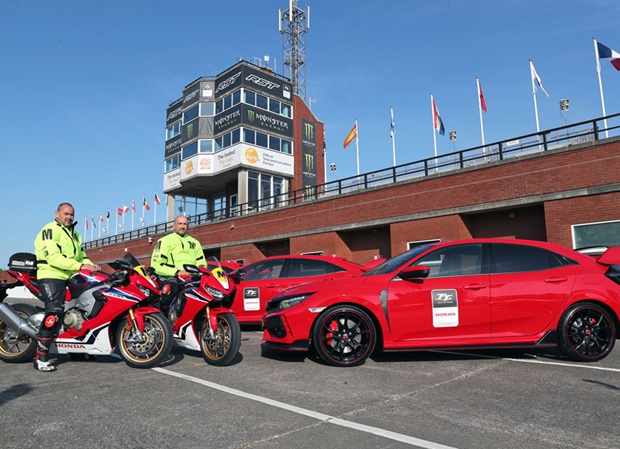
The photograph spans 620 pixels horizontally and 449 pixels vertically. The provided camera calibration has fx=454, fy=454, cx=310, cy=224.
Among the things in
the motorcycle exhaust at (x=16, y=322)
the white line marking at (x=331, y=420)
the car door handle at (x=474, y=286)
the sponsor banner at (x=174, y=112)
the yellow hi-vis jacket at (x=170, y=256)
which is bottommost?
the white line marking at (x=331, y=420)

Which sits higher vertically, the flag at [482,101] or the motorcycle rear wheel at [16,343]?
the flag at [482,101]

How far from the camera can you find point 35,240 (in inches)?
218

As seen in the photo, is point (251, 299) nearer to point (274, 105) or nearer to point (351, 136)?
point (351, 136)

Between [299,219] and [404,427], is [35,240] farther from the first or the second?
[299,219]

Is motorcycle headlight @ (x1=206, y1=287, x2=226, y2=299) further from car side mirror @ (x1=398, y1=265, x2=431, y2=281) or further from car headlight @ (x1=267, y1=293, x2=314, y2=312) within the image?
car side mirror @ (x1=398, y1=265, x2=431, y2=281)

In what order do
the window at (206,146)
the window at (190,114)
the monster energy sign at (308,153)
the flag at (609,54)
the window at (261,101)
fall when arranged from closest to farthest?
1. the flag at (609,54)
2. the window at (261,101)
3. the window at (206,146)
4. the window at (190,114)
5. the monster energy sign at (308,153)

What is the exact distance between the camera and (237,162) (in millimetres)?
35844

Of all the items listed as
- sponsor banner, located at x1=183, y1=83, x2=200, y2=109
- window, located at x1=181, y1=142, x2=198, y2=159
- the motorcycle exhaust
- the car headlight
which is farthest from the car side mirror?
sponsor banner, located at x1=183, y1=83, x2=200, y2=109

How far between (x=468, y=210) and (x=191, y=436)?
16.1 metres

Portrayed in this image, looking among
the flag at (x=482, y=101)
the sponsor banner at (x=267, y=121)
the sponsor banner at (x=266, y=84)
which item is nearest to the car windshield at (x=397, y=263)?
the flag at (x=482, y=101)

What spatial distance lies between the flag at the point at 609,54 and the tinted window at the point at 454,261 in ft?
58.3

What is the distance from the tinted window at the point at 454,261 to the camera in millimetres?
5707

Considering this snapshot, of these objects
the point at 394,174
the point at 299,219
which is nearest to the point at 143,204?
the point at 299,219

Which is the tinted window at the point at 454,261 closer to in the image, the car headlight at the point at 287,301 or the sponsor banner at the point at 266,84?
the car headlight at the point at 287,301
